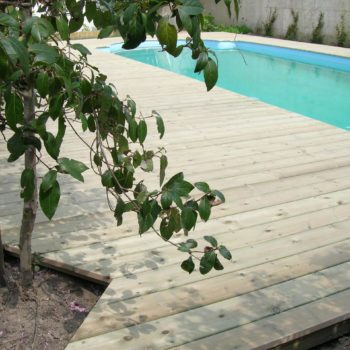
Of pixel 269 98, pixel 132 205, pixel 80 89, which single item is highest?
pixel 80 89

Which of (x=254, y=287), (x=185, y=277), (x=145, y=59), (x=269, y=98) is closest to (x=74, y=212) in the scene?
(x=185, y=277)

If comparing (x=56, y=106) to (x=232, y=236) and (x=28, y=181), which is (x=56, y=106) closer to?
(x=28, y=181)

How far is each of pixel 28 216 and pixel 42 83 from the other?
822 millimetres

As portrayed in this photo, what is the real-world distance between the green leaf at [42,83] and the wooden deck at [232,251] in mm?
962

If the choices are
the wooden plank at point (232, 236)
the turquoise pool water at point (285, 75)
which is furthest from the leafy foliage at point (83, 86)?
the turquoise pool water at point (285, 75)

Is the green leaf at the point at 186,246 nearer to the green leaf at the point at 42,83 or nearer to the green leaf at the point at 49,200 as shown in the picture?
the green leaf at the point at 49,200

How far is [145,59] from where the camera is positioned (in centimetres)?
1112

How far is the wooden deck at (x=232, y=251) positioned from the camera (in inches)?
69.7

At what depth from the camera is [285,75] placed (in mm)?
9609

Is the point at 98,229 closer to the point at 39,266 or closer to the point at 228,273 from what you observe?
the point at 39,266

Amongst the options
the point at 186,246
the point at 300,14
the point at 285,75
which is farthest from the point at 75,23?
the point at 300,14

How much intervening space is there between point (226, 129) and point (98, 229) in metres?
2.17

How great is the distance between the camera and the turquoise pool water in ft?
24.9

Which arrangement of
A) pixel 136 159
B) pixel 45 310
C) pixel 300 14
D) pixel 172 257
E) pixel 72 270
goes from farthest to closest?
pixel 300 14, pixel 172 257, pixel 72 270, pixel 45 310, pixel 136 159
